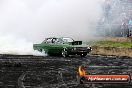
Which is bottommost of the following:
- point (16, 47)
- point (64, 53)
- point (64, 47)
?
point (64, 53)

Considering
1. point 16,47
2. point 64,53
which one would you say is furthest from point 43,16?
point 64,53

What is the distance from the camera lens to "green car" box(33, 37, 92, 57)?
29.5m

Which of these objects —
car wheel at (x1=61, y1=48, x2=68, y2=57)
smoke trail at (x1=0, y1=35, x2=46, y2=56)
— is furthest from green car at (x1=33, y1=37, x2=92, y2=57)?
smoke trail at (x1=0, y1=35, x2=46, y2=56)

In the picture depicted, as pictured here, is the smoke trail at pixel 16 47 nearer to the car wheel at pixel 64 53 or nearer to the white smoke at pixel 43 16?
the car wheel at pixel 64 53

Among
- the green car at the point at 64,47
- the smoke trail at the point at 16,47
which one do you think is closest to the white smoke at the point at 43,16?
the smoke trail at the point at 16,47

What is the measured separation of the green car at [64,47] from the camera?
1162 inches

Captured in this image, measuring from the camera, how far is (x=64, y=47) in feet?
97.7

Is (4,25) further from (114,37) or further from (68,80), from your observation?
(68,80)

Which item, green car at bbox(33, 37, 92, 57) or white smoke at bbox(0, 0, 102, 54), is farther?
white smoke at bbox(0, 0, 102, 54)

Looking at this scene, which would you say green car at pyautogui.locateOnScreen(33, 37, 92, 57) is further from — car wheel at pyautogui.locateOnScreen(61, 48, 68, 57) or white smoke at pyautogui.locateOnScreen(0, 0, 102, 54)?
white smoke at pyautogui.locateOnScreen(0, 0, 102, 54)

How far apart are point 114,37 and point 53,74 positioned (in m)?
33.6

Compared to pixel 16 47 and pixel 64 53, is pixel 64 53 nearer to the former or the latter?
pixel 64 53

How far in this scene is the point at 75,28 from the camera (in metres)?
53.4

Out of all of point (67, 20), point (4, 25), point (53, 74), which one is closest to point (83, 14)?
point (67, 20)
